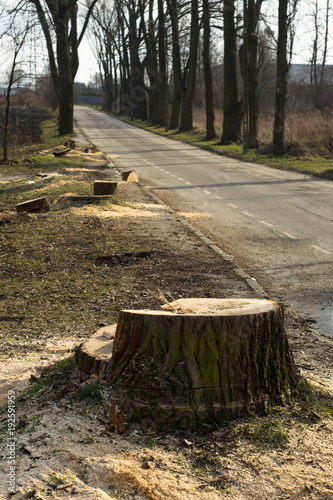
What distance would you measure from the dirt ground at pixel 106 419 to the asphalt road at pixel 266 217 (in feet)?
1.98

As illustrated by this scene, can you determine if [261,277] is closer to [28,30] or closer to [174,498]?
[174,498]

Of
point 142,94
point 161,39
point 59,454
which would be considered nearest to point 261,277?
point 59,454

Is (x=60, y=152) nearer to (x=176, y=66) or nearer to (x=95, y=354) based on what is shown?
(x=176, y=66)

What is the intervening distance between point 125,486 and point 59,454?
439 mm

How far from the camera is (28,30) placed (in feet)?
62.8

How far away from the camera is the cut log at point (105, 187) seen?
13.0 metres

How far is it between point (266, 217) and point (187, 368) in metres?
8.50

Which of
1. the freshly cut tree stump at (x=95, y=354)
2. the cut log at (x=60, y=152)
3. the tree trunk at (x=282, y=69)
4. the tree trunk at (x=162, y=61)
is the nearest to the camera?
the freshly cut tree stump at (x=95, y=354)

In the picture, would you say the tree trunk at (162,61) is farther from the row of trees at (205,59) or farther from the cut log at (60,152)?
the cut log at (60,152)

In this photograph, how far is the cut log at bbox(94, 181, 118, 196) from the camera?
512 inches

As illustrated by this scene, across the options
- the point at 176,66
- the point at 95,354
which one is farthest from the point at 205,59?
the point at 95,354

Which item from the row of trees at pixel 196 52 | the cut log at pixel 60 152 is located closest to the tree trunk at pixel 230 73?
the row of trees at pixel 196 52

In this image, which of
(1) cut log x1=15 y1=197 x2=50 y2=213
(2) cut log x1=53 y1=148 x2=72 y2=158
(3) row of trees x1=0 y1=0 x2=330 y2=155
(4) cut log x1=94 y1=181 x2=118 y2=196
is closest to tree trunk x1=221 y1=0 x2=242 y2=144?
(3) row of trees x1=0 y1=0 x2=330 y2=155

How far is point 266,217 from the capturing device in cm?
1162
